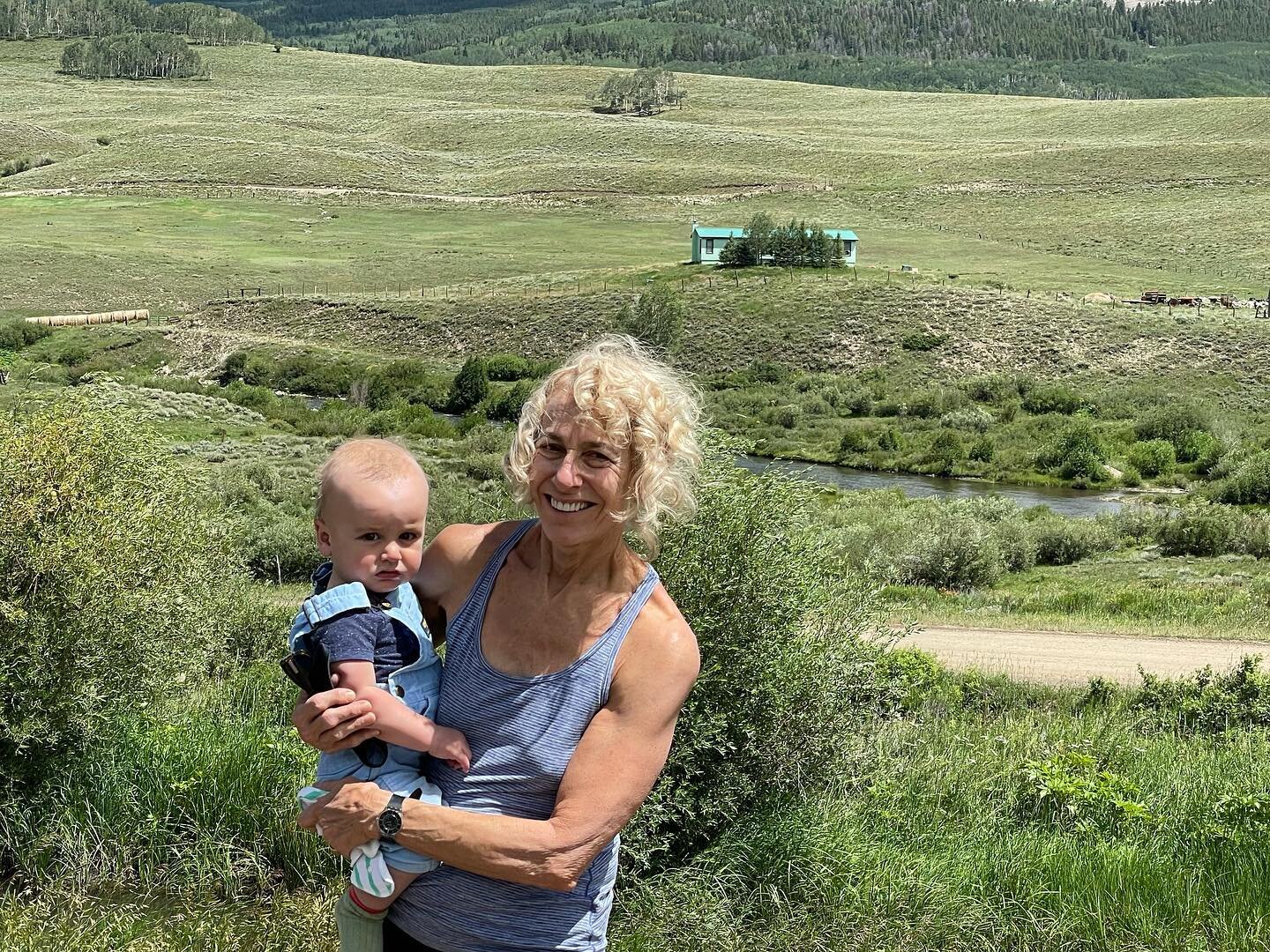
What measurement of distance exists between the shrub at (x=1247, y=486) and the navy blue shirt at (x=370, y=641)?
33713 millimetres

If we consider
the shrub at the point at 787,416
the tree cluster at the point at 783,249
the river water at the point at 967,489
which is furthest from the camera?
the tree cluster at the point at 783,249

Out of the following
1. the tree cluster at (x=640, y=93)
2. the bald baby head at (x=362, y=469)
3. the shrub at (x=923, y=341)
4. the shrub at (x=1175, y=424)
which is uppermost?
the tree cluster at (x=640, y=93)

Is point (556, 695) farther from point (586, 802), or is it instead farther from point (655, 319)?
point (655, 319)

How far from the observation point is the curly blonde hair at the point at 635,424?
3098 mm

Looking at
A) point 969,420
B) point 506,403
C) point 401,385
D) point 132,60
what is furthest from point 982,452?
point 132,60

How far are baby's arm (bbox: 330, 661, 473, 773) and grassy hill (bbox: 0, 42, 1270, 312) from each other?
212ft

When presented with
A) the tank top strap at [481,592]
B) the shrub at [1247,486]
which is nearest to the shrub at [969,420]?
the shrub at [1247,486]

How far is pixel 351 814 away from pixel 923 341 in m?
53.8

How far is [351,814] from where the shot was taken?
3016 mm

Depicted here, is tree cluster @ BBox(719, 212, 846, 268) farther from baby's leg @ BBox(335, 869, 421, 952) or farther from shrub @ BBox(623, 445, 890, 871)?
baby's leg @ BBox(335, 869, 421, 952)

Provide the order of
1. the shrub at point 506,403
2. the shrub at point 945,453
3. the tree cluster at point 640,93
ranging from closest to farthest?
the shrub at point 945,453, the shrub at point 506,403, the tree cluster at point 640,93

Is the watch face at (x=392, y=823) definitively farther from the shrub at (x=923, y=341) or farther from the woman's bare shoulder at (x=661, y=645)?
the shrub at (x=923, y=341)

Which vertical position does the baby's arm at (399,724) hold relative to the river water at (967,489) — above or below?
above

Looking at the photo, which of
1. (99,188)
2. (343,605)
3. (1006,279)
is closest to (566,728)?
(343,605)
